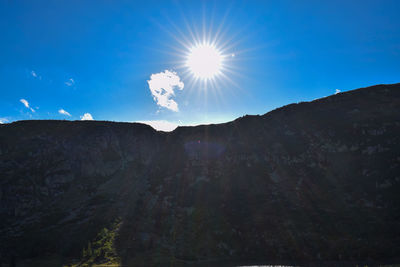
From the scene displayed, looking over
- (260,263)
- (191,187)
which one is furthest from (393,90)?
(191,187)

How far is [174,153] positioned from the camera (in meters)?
50.2

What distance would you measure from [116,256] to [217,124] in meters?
35.9

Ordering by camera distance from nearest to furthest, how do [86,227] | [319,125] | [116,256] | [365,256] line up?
[365,256], [116,256], [86,227], [319,125]

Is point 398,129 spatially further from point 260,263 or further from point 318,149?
point 260,263

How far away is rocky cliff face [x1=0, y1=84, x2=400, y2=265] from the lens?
2767 cm

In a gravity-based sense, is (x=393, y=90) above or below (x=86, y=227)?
above

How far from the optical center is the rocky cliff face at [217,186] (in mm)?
27672

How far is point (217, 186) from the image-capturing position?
4031 cm

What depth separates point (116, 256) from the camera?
26938 mm

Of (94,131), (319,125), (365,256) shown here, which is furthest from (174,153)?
(365,256)

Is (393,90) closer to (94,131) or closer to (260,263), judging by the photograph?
(260,263)

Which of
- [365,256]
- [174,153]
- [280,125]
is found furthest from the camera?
[174,153]

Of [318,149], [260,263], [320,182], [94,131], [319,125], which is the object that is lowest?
[260,263]

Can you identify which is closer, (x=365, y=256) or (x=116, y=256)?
(x=365, y=256)
